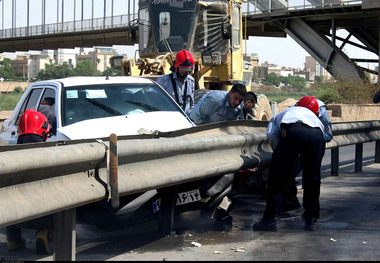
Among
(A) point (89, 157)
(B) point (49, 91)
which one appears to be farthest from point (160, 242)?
(B) point (49, 91)

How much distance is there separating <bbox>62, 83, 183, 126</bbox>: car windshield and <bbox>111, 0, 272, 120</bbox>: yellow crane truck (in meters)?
A: 4.75

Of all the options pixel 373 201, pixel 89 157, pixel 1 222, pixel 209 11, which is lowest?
pixel 373 201

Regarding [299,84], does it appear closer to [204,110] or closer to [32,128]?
[204,110]

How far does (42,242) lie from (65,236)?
3.82 ft

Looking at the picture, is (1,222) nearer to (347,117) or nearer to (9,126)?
(9,126)

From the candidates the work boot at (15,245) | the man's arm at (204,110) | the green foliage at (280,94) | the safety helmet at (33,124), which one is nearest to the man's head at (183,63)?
the man's arm at (204,110)

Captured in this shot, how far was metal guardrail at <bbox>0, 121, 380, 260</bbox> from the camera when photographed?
428 centimetres

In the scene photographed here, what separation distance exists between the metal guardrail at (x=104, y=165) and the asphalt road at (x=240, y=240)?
62 cm

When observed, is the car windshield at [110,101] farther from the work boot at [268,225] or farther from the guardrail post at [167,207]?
the work boot at [268,225]

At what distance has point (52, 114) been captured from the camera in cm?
788

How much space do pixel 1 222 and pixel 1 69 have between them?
12608 centimetres

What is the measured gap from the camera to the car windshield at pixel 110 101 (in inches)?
309

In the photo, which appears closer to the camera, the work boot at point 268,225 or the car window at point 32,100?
the work boot at point 268,225

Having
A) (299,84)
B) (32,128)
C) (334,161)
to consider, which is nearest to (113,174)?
(32,128)
